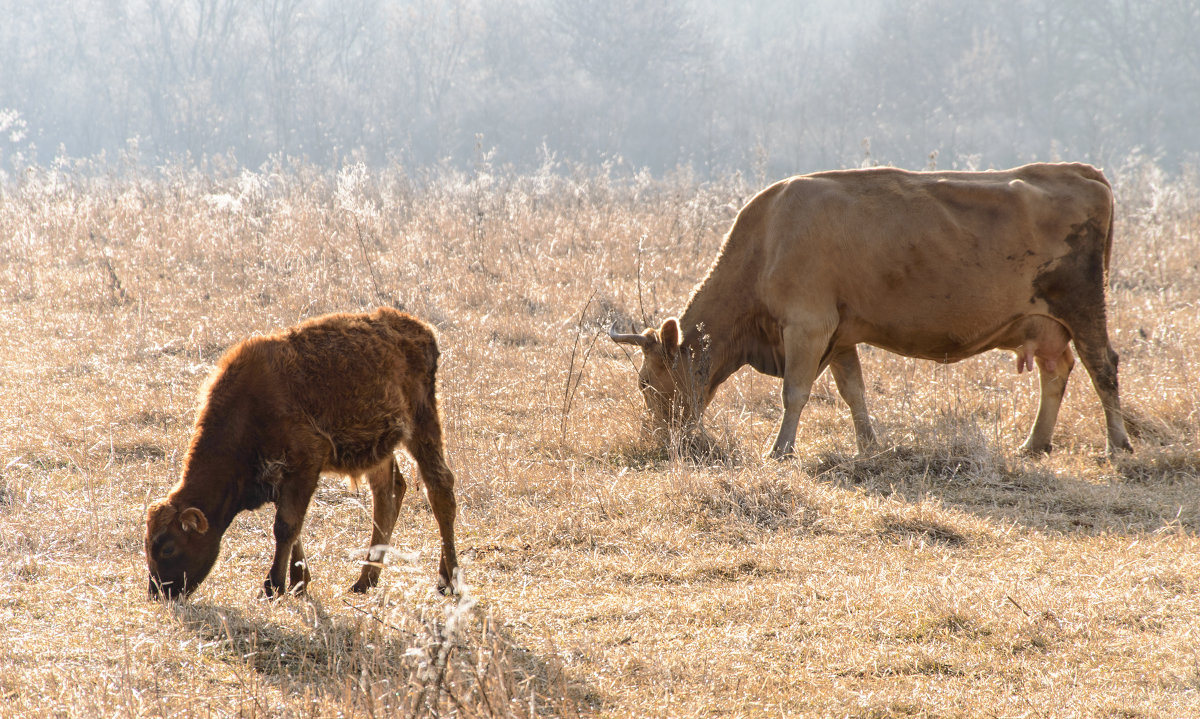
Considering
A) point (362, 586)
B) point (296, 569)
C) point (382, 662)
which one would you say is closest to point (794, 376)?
point (362, 586)

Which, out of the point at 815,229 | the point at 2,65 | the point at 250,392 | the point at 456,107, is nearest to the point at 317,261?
the point at 815,229

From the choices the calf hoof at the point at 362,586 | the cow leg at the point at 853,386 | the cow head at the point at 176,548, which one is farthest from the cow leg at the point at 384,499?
the cow leg at the point at 853,386

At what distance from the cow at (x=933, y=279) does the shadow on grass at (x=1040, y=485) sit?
312mm

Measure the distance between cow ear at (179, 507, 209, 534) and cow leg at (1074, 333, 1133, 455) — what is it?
556 centimetres

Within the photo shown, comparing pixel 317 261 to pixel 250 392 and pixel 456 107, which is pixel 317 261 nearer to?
pixel 250 392

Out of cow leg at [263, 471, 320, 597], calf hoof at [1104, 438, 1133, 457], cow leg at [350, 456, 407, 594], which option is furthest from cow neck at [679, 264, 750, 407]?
cow leg at [263, 471, 320, 597]

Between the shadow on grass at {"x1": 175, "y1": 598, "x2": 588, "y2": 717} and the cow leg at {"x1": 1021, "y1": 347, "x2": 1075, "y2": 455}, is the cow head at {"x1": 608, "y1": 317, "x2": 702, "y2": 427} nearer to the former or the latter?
the cow leg at {"x1": 1021, "y1": 347, "x2": 1075, "y2": 455}

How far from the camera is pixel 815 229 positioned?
6637mm

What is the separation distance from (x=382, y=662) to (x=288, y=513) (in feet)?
2.96

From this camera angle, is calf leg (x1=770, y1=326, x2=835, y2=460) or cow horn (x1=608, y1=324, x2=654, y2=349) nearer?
calf leg (x1=770, y1=326, x2=835, y2=460)

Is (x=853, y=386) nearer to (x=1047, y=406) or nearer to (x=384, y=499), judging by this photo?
(x=1047, y=406)

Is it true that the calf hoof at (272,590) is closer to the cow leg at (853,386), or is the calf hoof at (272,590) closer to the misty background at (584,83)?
the cow leg at (853,386)

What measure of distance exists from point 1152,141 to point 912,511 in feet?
141

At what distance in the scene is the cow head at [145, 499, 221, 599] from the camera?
3766 millimetres
